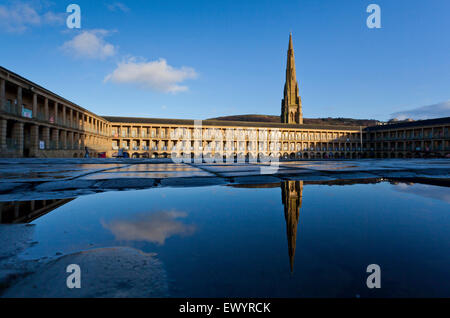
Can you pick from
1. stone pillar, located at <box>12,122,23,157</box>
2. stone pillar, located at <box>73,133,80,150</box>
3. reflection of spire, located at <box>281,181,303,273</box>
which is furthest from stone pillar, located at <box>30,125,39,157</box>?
reflection of spire, located at <box>281,181,303,273</box>

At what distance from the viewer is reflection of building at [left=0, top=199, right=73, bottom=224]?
6.22 feet

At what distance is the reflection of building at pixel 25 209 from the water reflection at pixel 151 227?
2.35 feet

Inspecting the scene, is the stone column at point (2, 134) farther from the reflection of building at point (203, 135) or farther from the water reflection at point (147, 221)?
the water reflection at point (147, 221)

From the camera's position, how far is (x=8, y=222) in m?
1.80

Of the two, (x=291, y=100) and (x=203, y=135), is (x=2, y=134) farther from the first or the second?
(x=291, y=100)

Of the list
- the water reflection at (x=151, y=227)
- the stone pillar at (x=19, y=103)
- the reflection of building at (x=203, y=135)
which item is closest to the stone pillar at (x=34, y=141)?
the reflection of building at (x=203, y=135)

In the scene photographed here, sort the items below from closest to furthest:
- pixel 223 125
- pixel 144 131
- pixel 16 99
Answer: pixel 16 99 < pixel 144 131 < pixel 223 125

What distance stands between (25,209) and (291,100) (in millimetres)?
87728

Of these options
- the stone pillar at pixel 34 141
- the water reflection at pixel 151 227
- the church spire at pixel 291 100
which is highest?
the church spire at pixel 291 100

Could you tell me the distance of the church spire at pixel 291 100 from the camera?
82.4 metres

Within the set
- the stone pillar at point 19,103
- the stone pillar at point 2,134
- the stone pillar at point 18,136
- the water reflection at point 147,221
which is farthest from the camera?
the stone pillar at point 19,103

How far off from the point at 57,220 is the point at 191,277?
1.48 metres

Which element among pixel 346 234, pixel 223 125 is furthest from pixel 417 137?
pixel 346 234
